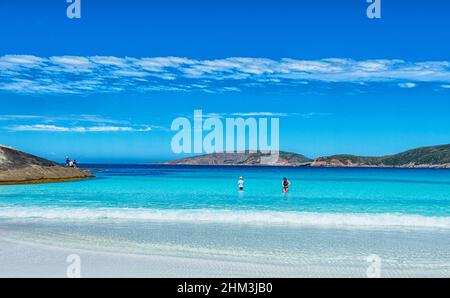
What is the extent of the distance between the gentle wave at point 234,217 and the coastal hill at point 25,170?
102 ft

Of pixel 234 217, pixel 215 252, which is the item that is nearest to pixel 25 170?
pixel 234 217

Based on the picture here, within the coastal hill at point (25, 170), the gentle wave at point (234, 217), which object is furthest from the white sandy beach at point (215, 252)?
the coastal hill at point (25, 170)

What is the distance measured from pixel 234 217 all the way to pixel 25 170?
42216mm

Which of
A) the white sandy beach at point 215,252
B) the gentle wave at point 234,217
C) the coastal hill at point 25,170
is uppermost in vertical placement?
the coastal hill at point 25,170

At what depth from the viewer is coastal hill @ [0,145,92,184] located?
54.1 meters

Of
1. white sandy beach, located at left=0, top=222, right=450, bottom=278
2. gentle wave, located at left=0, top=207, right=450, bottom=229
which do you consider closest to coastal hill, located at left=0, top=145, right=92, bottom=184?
gentle wave, located at left=0, top=207, right=450, bottom=229

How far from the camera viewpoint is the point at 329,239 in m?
15.8

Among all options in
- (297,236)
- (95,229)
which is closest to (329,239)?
(297,236)

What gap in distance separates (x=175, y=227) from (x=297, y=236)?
5.17 m

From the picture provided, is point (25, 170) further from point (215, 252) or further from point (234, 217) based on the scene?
point (215, 252)

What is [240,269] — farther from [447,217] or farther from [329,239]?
[447,217]

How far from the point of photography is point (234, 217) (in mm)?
22266

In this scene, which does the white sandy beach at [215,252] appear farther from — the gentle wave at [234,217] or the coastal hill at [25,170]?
the coastal hill at [25,170]

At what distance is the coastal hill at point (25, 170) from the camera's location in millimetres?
54125
